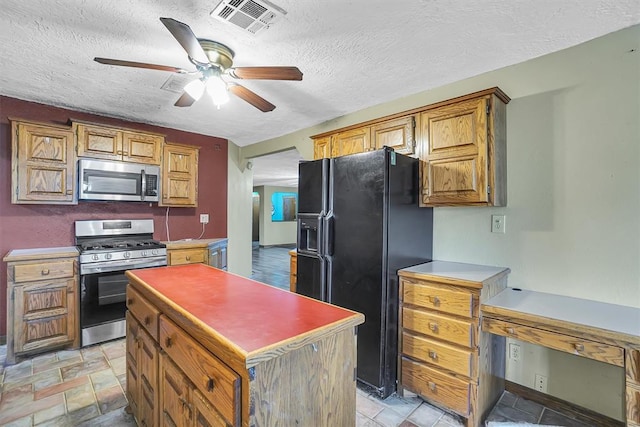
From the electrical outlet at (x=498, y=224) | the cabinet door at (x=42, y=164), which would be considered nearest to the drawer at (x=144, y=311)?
the cabinet door at (x=42, y=164)

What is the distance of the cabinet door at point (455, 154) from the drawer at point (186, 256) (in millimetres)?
2655

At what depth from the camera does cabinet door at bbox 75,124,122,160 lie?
3.00 m

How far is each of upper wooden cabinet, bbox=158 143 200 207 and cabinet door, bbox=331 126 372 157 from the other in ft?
6.39

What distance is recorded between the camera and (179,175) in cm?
371

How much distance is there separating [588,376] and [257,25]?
2.97m

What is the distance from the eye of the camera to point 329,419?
3.48ft

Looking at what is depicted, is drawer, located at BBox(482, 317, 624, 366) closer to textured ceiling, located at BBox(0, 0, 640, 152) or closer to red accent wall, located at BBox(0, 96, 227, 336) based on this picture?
textured ceiling, located at BBox(0, 0, 640, 152)

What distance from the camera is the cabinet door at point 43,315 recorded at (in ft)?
8.37

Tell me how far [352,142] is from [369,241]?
3.65 ft

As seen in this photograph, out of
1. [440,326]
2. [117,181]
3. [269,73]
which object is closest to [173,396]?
[440,326]

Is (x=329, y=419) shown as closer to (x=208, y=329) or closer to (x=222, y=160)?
(x=208, y=329)

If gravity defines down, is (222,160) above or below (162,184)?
above

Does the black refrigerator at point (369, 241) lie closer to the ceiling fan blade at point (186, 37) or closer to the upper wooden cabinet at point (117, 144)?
the ceiling fan blade at point (186, 37)

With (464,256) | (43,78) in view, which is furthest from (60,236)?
(464,256)
